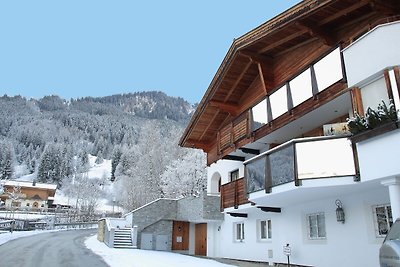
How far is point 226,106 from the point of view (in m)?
19.0

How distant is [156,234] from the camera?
24094 mm

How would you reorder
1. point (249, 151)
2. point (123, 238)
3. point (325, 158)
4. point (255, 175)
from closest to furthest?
point (325, 158) < point (255, 175) < point (249, 151) < point (123, 238)

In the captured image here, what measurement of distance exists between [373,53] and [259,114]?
6.55 metres

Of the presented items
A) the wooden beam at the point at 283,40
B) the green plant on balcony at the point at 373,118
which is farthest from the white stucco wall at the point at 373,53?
the wooden beam at the point at 283,40

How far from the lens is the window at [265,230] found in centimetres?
1625

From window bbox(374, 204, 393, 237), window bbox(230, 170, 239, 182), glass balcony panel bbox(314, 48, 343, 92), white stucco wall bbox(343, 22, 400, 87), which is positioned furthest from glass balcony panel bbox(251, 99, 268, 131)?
window bbox(374, 204, 393, 237)

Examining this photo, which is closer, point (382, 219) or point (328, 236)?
point (382, 219)

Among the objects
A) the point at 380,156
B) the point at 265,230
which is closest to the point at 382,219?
the point at 380,156

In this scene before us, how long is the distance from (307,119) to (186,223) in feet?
48.0

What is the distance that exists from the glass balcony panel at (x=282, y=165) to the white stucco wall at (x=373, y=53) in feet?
9.02

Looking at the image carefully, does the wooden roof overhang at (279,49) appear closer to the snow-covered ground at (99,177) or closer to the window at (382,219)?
the window at (382,219)

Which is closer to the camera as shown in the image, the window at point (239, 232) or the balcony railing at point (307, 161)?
the balcony railing at point (307, 161)

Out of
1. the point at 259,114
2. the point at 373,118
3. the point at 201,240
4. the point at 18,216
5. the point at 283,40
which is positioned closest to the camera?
the point at 373,118

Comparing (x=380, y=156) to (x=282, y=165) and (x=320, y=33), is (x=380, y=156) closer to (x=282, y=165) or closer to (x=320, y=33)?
(x=282, y=165)
